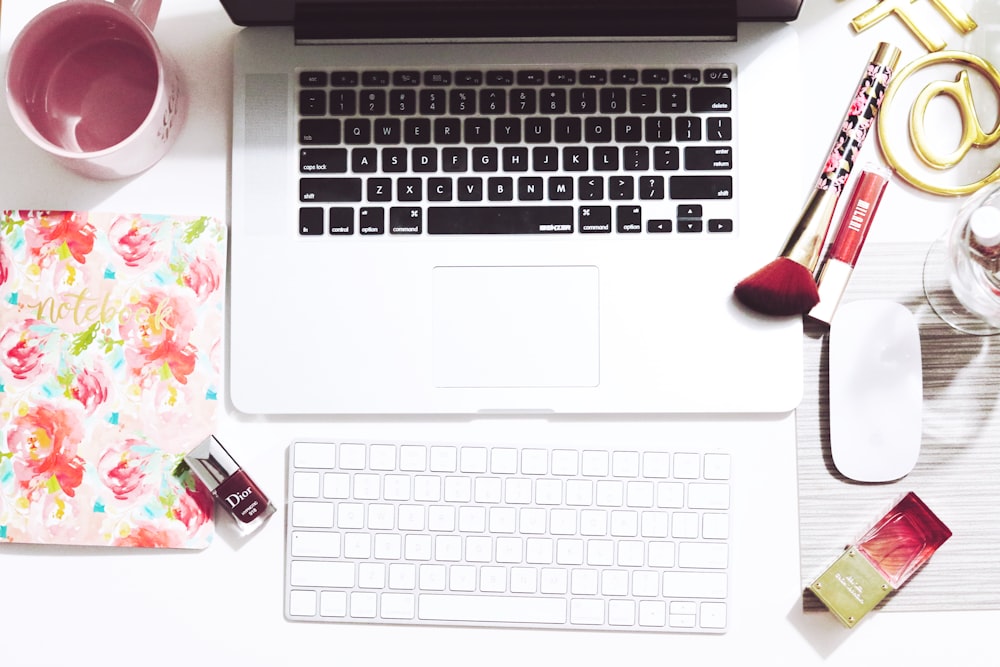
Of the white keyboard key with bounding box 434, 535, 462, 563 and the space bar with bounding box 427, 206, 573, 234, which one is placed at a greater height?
the space bar with bounding box 427, 206, 573, 234

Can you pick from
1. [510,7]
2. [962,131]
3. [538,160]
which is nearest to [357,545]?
[538,160]

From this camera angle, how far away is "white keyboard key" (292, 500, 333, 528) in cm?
62

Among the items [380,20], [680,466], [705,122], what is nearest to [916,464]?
[680,466]

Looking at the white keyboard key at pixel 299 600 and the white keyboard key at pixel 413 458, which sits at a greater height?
the white keyboard key at pixel 413 458

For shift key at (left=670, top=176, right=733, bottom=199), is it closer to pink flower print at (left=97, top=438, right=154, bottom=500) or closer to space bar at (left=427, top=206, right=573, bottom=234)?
space bar at (left=427, top=206, right=573, bottom=234)

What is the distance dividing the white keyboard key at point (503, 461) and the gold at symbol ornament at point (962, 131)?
38cm

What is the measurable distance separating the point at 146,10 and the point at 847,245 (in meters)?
0.58

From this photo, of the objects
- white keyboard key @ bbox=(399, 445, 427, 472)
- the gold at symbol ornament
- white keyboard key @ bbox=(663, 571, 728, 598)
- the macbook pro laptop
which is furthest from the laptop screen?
white keyboard key @ bbox=(663, 571, 728, 598)

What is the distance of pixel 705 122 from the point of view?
0.60 meters

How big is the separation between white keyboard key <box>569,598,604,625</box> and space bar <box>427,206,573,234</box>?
11.4 inches

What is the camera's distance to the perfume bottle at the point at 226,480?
23.8 inches

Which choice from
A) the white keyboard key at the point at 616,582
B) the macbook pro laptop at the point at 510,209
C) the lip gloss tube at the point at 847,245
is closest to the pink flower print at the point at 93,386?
the macbook pro laptop at the point at 510,209

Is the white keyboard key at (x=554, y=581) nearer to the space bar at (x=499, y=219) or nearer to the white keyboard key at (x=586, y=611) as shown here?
the white keyboard key at (x=586, y=611)

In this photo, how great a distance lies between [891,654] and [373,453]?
0.44m
